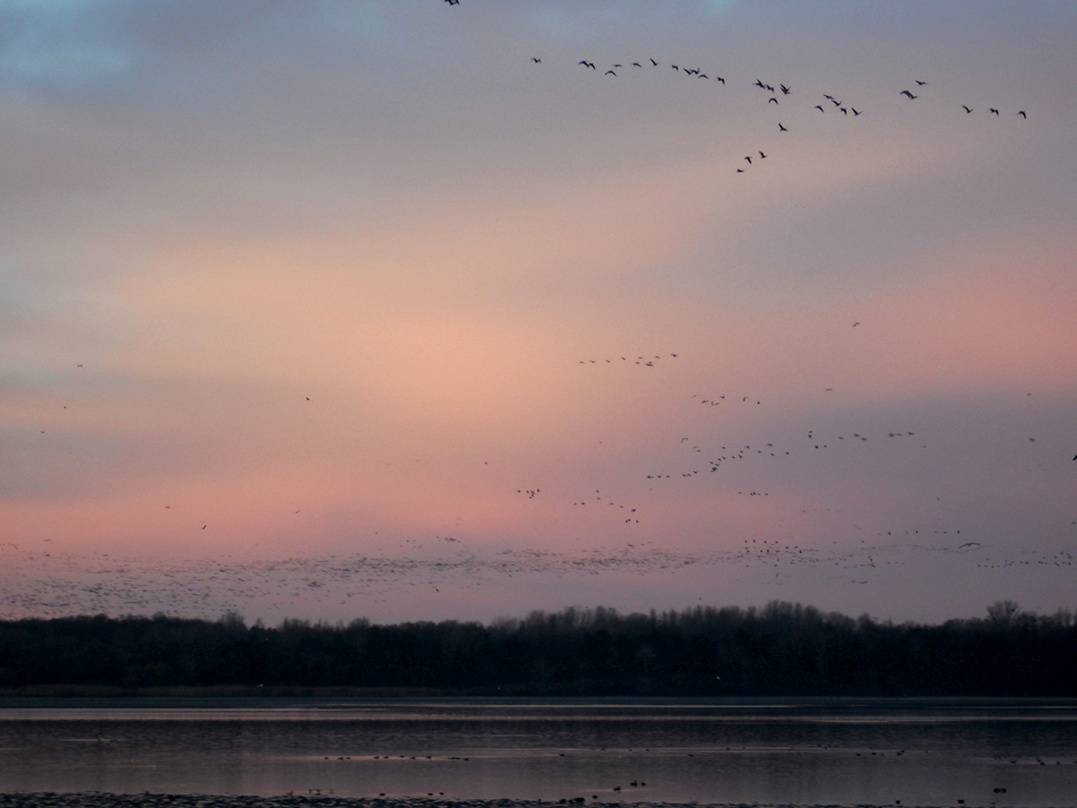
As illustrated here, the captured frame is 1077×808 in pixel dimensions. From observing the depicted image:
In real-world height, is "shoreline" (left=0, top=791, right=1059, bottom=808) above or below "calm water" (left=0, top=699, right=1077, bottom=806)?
below

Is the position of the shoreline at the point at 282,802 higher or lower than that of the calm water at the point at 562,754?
lower

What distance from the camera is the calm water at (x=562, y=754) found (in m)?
41.6

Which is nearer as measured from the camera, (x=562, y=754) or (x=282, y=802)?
(x=282, y=802)

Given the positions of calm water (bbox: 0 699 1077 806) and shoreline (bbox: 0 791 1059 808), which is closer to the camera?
shoreline (bbox: 0 791 1059 808)

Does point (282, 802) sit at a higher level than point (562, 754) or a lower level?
lower

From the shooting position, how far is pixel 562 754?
174 ft

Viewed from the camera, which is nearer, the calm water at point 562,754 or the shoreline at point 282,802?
the shoreline at point 282,802

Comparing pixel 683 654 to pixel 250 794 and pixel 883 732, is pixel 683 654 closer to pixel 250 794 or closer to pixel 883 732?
pixel 883 732

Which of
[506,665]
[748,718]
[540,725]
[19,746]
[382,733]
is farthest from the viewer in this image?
[506,665]

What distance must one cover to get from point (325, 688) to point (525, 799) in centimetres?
8803

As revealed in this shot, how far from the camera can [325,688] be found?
123750 millimetres

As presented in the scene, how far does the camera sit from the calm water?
136 feet

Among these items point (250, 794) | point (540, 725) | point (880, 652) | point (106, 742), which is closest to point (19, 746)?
point (106, 742)

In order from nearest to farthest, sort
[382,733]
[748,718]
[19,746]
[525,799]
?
1. [525,799]
2. [19,746]
3. [382,733]
4. [748,718]
